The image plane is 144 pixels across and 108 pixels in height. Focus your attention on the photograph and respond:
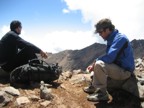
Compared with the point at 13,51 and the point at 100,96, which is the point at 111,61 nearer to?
the point at 100,96

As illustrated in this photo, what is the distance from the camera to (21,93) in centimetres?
981

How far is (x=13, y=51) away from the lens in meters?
11.8

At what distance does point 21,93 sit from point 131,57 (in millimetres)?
4379

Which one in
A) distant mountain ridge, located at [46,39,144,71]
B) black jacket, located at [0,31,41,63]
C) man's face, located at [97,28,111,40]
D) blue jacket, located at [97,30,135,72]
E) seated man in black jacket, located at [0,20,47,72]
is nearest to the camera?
blue jacket, located at [97,30,135,72]

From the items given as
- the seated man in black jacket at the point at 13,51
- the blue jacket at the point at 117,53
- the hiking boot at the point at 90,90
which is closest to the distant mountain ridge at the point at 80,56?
the seated man in black jacket at the point at 13,51

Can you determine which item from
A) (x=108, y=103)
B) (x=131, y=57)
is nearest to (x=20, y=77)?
(x=108, y=103)

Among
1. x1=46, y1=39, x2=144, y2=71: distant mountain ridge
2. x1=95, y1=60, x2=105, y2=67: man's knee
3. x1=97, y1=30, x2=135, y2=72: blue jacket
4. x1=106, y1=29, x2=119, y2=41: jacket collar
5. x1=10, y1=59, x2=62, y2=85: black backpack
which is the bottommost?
x1=46, y1=39, x2=144, y2=71: distant mountain ridge

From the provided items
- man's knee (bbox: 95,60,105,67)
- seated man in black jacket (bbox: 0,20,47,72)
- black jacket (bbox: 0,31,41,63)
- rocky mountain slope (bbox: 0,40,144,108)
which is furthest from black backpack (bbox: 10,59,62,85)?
man's knee (bbox: 95,60,105,67)

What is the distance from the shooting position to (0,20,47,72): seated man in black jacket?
11.6m

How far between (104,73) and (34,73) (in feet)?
11.4

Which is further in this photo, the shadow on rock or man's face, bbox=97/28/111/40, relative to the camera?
man's face, bbox=97/28/111/40

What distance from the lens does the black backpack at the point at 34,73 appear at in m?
10.7

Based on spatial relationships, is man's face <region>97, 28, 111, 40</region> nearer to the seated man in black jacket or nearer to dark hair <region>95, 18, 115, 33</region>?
dark hair <region>95, 18, 115, 33</region>

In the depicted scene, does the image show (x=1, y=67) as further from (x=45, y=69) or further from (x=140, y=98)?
(x=140, y=98)
